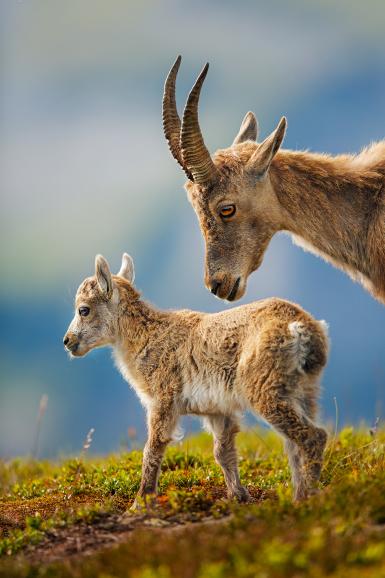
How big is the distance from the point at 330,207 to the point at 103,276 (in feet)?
9.43

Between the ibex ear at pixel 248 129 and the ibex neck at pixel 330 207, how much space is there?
1.58 meters

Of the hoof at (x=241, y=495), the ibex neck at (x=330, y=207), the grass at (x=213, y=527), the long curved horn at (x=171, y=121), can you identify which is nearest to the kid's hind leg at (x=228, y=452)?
the hoof at (x=241, y=495)

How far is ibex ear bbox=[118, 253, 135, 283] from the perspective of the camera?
1066cm

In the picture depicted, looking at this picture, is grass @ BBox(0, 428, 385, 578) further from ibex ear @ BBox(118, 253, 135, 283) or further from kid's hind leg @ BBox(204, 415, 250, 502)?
ibex ear @ BBox(118, 253, 135, 283)

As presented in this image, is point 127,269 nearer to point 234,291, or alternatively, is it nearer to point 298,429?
point 234,291

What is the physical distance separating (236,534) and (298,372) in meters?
2.37

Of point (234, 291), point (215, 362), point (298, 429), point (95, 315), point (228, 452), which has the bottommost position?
point (228, 452)

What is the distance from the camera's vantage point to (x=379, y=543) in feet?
17.3

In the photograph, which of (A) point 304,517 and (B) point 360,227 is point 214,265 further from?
(A) point 304,517

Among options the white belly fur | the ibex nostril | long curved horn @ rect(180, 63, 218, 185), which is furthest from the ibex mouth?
long curved horn @ rect(180, 63, 218, 185)

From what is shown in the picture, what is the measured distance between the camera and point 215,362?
864 centimetres

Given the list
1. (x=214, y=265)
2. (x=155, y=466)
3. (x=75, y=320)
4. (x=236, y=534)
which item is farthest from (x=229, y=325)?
(x=236, y=534)

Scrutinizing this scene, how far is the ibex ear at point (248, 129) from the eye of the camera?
428 inches

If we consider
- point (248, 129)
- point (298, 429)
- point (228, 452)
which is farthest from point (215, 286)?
point (248, 129)
